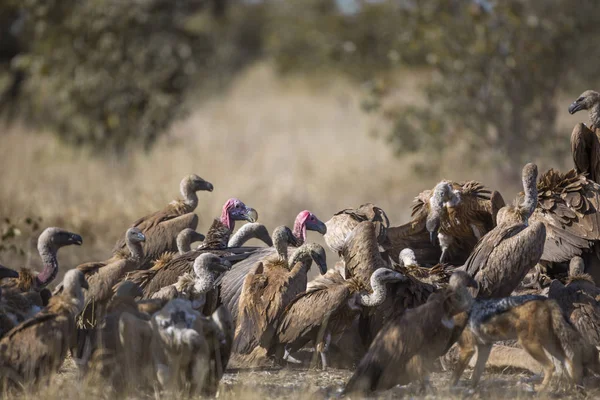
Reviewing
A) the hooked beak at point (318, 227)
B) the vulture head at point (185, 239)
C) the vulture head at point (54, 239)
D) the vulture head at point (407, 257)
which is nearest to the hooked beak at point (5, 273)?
the vulture head at point (54, 239)

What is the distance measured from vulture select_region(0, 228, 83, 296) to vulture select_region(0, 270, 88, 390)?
3.05 ft

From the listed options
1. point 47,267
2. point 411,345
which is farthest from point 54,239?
point 411,345

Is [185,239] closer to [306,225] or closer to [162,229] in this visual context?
[162,229]

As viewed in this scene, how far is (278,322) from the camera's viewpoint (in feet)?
21.2

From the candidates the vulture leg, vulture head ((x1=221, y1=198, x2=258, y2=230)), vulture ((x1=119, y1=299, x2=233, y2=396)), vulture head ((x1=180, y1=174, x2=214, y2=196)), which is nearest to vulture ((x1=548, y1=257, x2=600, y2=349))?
the vulture leg

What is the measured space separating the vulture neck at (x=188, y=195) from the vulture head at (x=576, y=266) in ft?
11.9

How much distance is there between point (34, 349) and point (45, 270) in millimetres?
1685

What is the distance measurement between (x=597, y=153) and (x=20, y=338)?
4778 mm

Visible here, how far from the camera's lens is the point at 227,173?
15000 mm

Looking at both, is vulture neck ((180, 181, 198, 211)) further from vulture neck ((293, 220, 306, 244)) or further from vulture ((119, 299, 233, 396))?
vulture ((119, 299, 233, 396))

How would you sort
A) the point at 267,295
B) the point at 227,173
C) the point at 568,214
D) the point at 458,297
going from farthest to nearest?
the point at 227,173, the point at 568,214, the point at 267,295, the point at 458,297

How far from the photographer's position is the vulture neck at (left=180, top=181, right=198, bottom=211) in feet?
29.3

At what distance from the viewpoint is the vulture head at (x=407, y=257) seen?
286 inches

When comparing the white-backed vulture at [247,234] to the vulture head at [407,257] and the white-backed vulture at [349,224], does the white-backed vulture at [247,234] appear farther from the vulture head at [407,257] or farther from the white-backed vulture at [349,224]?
the vulture head at [407,257]
